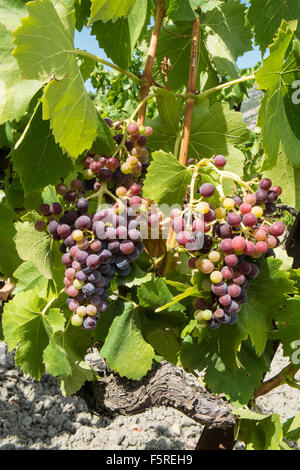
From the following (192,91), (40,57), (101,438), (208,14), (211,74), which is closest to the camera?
(40,57)

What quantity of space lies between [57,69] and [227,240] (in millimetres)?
413

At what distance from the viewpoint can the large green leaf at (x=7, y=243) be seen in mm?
1313

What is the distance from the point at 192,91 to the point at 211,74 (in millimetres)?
345

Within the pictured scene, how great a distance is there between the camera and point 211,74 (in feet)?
4.41

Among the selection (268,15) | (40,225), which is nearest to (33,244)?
(40,225)

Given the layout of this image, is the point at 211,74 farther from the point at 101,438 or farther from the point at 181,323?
the point at 101,438

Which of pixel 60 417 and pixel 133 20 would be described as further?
pixel 60 417

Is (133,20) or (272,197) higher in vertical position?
(133,20)

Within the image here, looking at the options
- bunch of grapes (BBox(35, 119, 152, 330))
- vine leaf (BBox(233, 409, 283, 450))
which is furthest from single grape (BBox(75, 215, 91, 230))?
vine leaf (BBox(233, 409, 283, 450))

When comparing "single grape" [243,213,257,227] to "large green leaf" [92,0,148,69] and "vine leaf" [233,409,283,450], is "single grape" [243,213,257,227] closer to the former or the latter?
"large green leaf" [92,0,148,69]

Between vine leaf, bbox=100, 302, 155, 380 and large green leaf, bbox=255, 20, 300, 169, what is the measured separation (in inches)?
18.6

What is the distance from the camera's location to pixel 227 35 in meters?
1.22

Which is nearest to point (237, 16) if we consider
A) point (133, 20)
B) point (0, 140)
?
point (133, 20)

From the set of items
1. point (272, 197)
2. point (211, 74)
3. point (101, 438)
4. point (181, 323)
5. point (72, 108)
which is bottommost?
point (101, 438)
